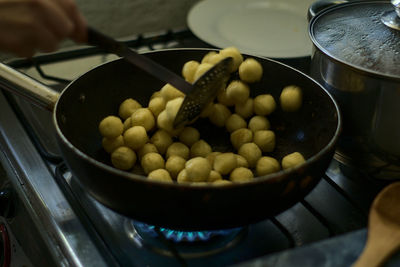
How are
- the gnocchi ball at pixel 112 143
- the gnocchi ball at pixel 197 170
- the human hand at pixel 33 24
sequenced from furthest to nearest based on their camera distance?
1. the gnocchi ball at pixel 112 143
2. the gnocchi ball at pixel 197 170
3. the human hand at pixel 33 24

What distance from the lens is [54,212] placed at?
2.31 ft

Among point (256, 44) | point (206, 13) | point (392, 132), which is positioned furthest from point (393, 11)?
point (206, 13)

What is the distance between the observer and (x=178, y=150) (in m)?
0.73

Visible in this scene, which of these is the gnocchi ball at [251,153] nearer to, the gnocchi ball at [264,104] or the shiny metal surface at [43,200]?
the gnocchi ball at [264,104]

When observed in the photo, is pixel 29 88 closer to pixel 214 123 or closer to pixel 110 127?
pixel 110 127

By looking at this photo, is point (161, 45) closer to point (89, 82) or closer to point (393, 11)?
point (89, 82)

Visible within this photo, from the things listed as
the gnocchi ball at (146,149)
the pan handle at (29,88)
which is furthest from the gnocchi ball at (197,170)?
the pan handle at (29,88)

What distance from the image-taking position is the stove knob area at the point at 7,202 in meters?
0.77

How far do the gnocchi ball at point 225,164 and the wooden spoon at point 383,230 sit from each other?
0.19 metres

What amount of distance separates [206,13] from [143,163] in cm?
57

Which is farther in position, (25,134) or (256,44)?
(256,44)

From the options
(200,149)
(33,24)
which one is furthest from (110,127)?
(33,24)

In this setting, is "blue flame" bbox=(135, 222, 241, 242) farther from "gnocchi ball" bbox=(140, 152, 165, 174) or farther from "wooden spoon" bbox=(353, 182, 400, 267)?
"wooden spoon" bbox=(353, 182, 400, 267)

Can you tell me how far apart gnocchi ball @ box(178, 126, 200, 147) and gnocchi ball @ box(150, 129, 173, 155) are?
0.02 m
